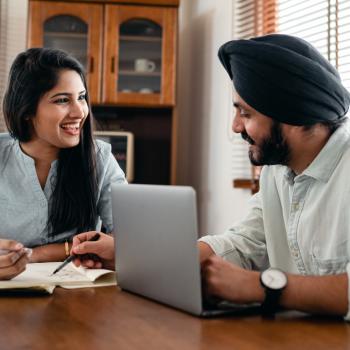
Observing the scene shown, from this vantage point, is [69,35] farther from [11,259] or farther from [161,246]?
[161,246]

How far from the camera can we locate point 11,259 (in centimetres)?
141

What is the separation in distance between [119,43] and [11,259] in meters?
2.49

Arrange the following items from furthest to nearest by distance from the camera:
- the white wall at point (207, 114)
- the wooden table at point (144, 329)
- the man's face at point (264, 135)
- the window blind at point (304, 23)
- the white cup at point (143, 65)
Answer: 1. the white cup at point (143, 65)
2. the white wall at point (207, 114)
3. the window blind at point (304, 23)
4. the man's face at point (264, 135)
5. the wooden table at point (144, 329)

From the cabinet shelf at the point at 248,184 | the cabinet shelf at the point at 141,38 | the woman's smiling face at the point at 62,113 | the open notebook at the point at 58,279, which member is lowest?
the open notebook at the point at 58,279

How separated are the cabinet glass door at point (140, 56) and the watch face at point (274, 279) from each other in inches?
105

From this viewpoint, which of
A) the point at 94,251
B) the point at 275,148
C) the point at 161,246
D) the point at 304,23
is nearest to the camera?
the point at 161,246

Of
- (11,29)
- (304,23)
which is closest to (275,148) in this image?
(304,23)

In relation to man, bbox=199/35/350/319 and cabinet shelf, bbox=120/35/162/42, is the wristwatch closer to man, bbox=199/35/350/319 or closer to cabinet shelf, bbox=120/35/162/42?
man, bbox=199/35/350/319

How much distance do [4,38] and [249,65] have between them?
115 inches

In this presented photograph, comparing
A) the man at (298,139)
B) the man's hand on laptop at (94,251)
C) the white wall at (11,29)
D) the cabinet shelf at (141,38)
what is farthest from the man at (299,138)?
the white wall at (11,29)

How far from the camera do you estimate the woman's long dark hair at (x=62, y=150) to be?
2053mm

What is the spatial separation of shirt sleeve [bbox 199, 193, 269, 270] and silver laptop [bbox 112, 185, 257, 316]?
0.78ft

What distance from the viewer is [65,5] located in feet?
12.0

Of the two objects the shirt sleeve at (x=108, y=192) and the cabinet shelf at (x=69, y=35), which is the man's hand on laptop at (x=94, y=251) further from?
the cabinet shelf at (x=69, y=35)
